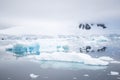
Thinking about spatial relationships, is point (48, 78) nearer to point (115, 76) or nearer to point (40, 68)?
point (40, 68)

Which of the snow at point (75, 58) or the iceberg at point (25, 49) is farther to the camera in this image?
the iceberg at point (25, 49)

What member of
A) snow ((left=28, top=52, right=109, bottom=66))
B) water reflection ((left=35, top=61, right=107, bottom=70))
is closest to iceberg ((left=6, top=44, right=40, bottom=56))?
snow ((left=28, top=52, right=109, bottom=66))

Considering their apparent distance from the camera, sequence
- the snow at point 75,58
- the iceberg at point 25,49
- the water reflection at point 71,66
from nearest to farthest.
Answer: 1. the water reflection at point 71,66
2. the snow at point 75,58
3. the iceberg at point 25,49

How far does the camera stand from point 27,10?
373 centimetres

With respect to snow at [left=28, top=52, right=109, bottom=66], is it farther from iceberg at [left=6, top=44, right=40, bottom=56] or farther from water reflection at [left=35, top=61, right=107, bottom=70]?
iceberg at [left=6, top=44, right=40, bottom=56]

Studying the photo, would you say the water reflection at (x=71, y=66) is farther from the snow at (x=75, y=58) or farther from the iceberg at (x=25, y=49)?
the iceberg at (x=25, y=49)

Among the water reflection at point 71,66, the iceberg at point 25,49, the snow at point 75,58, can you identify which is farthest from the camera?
the iceberg at point 25,49

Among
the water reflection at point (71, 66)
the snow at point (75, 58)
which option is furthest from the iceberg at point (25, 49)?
the water reflection at point (71, 66)

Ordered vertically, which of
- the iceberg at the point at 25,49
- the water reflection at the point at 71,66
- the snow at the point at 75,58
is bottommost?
the water reflection at the point at 71,66

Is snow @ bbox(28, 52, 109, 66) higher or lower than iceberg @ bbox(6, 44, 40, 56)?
lower

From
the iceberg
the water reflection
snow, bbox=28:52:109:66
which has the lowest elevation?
the water reflection

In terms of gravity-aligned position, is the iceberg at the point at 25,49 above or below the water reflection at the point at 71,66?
above

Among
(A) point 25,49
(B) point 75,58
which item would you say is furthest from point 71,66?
(A) point 25,49

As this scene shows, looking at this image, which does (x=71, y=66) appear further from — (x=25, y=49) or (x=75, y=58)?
(x=25, y=49)
